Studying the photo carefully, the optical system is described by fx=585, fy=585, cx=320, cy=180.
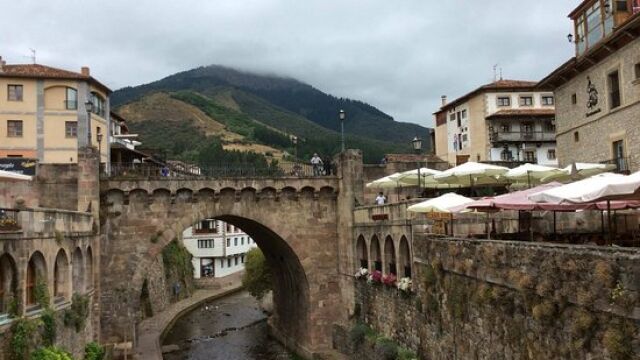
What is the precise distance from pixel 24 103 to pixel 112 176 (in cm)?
2538

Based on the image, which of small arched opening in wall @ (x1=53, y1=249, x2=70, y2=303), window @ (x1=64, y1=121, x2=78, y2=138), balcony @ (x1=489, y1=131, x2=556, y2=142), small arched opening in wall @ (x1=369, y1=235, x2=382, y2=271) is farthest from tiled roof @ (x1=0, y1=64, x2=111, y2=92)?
balcony @ (x1=489, y1=131, x2=556, y2=142)

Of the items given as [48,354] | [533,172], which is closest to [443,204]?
[533,172]

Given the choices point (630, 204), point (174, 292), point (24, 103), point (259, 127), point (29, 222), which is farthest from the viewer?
point (259, 127)

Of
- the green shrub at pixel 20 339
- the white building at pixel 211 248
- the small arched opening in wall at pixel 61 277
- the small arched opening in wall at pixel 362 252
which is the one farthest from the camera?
the white building at pixel 211 248

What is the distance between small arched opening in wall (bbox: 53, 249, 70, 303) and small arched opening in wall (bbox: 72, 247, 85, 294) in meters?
1.69

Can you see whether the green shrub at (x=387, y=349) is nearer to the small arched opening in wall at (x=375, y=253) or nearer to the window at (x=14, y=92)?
the small arched opening in wall at (x=375, y=253)

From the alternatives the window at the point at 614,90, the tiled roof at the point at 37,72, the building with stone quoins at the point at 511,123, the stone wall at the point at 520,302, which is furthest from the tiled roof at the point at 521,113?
the stone wall at the point at 520,302

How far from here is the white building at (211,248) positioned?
7900cm

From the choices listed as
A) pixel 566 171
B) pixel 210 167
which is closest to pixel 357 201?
pixel 210 167

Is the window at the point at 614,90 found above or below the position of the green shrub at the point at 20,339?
above

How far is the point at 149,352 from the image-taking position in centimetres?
3166

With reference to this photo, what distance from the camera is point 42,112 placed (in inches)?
1980

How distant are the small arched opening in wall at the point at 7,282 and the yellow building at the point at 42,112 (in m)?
32.7

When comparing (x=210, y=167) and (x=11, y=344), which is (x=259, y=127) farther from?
(x=11, y=344)
